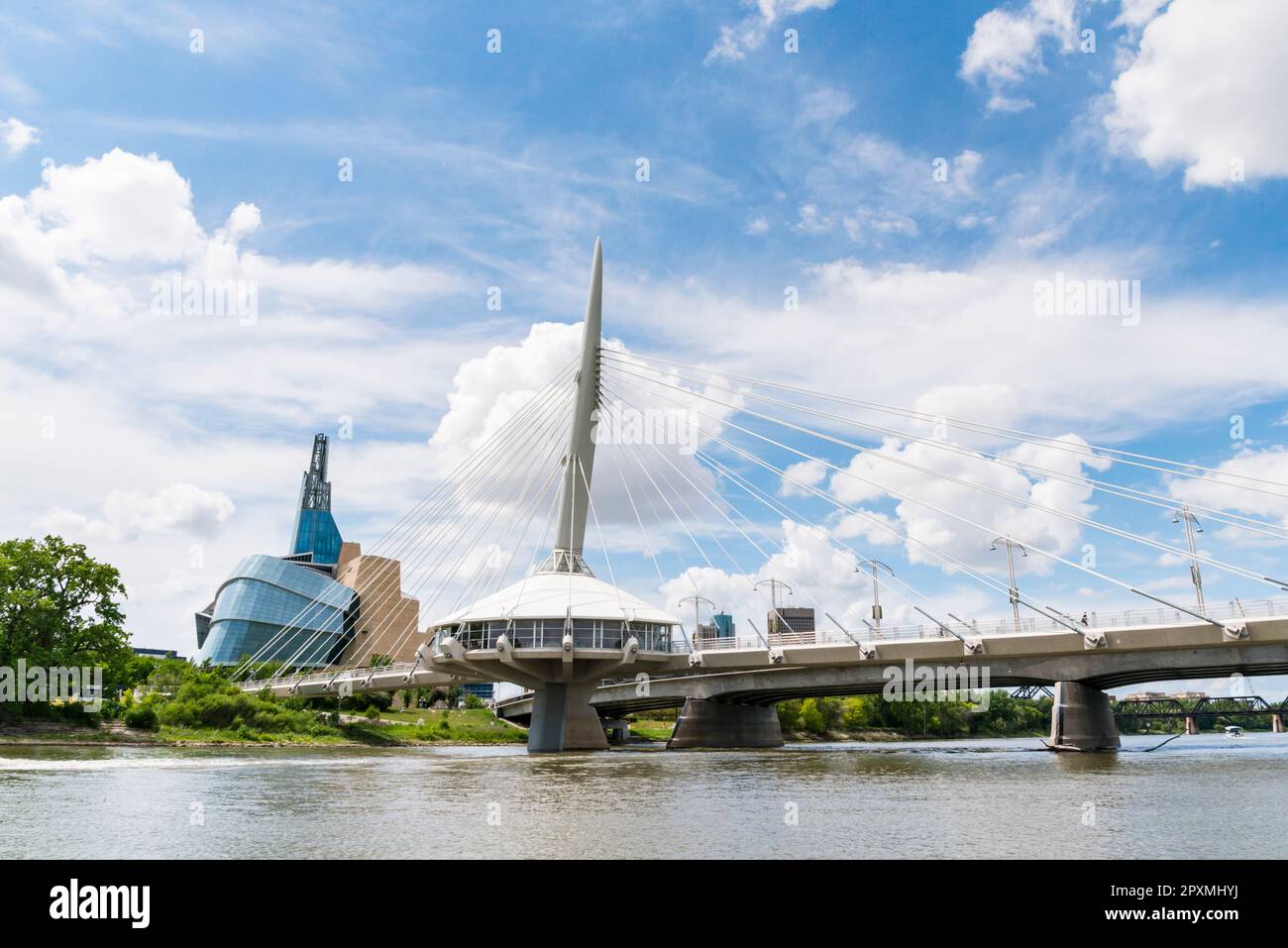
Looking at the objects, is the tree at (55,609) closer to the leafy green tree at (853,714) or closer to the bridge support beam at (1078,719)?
the bridge support beam at (1078,719)

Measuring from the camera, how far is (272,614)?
528ft

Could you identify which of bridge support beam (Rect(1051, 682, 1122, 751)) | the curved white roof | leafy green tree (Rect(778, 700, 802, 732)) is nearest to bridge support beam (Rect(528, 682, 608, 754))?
the curved white roof

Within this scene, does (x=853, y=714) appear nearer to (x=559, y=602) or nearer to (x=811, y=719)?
(x=811, y=719)

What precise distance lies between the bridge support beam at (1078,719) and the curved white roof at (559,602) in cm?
2698

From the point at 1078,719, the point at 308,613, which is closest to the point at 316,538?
the point at 308,613

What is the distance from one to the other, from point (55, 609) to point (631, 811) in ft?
160

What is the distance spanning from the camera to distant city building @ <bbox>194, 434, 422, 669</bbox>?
159 m

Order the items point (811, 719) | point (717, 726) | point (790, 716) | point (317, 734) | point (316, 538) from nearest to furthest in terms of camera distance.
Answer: point (717, 726), point (317, 734), point (790, 716), point (811, 719), point (316, 538)

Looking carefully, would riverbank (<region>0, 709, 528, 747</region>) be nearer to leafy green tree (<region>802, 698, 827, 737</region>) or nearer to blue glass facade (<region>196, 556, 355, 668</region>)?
leafy green tree (<region>802, 698, 827, 737</region>)

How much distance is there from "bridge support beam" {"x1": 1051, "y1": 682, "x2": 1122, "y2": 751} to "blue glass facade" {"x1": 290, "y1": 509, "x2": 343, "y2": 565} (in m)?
164

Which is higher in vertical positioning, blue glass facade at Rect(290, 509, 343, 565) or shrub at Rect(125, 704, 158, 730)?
blue glass facade at Rect(290, 509, 343, 565)
